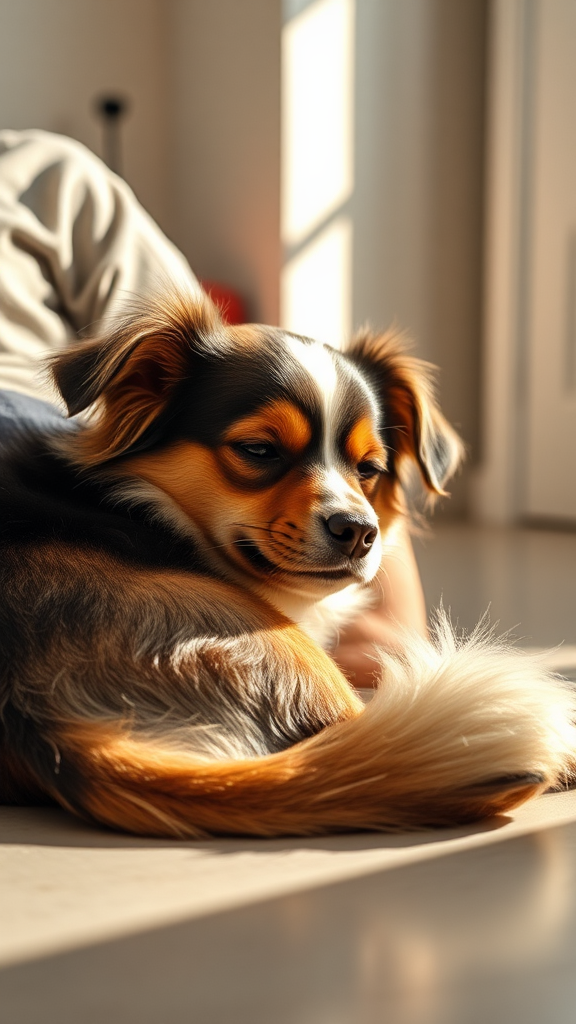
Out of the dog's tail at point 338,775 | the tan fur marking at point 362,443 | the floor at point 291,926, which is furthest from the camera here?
the tan fur marking at point 362,443

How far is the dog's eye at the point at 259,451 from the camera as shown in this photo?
4.42ft

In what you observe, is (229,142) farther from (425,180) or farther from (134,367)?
(134,367)

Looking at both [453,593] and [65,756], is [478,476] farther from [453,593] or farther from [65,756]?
[65,756]

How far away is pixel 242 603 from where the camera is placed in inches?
49.2

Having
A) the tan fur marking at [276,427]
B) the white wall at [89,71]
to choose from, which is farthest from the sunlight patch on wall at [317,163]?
the tan fur marking at [276,427]

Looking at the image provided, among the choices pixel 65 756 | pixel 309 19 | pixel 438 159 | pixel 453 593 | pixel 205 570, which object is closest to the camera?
pixel 65 756

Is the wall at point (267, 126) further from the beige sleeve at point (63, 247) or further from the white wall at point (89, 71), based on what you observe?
the beige sleeve at point (63, 247)

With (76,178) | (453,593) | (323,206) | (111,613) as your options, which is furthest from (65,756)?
(323,206)

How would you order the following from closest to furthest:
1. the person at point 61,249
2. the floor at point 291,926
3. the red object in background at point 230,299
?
the floor at point 291,926 → the person at point 61,249 → the red object in background at point 230,299

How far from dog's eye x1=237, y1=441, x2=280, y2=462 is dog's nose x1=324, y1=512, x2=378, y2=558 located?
111 millimetres

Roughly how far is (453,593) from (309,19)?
9.08 ft

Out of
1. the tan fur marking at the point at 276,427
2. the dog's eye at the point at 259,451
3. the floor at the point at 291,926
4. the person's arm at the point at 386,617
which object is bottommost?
the person's arm at the point at 386,617

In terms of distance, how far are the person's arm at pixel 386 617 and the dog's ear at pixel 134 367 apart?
1.47ft

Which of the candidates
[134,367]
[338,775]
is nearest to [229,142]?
[134,367]
